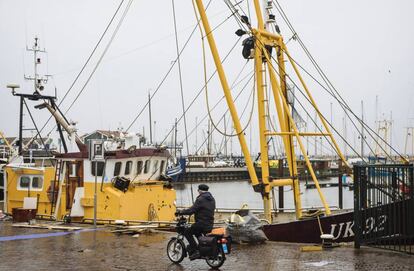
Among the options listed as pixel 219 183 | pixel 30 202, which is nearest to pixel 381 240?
pixel 30 202

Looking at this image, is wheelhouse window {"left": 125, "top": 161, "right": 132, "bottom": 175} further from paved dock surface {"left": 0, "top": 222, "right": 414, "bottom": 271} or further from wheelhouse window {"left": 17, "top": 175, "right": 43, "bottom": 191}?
paved dock surface {"left": 0, "top": 222, "right": 414, "bottom": 271}

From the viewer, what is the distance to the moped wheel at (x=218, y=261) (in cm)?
1032

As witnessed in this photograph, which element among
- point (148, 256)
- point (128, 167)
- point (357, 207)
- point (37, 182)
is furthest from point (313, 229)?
point (37, 182)

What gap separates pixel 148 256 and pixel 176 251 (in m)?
1.31

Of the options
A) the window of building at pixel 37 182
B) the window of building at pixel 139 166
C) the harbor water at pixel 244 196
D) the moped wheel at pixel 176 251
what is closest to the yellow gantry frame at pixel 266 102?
the window of building at pixel 139 166

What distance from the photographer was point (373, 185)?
11469 mm

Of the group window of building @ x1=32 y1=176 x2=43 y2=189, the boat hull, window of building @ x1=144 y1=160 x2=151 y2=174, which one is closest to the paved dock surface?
the boat hull

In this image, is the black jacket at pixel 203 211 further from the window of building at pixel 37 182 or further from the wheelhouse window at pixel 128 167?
the window of building at pixel 37 182

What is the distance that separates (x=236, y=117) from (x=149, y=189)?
442 cm

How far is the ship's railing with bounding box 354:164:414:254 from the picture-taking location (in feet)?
36.1

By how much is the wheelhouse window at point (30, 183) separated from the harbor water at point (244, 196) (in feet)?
77.8

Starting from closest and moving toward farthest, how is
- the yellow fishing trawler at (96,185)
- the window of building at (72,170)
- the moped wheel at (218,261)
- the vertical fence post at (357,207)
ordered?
1. the moped wheel at (218,261)
2. the vertical fence post at (357,207)
3. the yellow fishing trawler at (96,185)
4. the window of building at (72,170)

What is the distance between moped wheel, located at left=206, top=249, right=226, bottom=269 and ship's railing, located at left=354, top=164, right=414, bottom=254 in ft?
11.4

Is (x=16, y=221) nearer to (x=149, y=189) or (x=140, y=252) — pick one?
(x=149, y=189)
